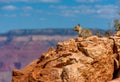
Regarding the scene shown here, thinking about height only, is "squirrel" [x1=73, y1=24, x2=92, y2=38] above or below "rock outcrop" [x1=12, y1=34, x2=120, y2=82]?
above

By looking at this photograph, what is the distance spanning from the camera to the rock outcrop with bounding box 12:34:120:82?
2095 cm

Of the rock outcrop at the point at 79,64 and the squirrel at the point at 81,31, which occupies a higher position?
the squirrel at the point at 81,31

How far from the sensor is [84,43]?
22.4 metres

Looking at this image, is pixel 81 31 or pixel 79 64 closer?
pixel 79 64

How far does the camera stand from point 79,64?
2112 centimetres

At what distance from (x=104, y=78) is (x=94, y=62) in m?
1.23

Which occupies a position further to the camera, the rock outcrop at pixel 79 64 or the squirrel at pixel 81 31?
the squirrel at pixel 81 31

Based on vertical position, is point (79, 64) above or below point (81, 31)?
below

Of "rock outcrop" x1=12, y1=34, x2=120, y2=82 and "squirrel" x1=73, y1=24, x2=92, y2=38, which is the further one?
"squirrel" x1=73, y1=24, x2=92, y2=38

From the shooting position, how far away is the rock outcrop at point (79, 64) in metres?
21.0

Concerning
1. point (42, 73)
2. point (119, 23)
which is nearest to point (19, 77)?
point (42, 73)

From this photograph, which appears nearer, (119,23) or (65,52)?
(65,52)

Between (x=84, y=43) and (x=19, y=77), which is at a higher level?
(x=84, y=43)

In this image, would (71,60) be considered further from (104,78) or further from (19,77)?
(19,77)
